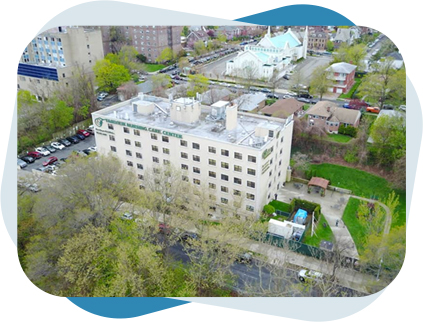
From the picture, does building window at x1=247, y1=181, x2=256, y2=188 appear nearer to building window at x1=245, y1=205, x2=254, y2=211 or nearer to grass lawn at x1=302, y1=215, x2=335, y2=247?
building window at x1=245, y1=205, x2=254, y2=211

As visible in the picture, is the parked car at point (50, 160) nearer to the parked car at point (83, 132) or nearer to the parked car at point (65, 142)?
the parked car at point (65, 142)

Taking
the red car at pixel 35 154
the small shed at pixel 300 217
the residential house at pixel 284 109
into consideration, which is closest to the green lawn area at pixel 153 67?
the residential house at pixel 284 109

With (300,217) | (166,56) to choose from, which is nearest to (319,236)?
(300,217)

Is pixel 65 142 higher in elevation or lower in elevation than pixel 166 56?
lower

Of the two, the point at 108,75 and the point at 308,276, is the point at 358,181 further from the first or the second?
the point at 108,75

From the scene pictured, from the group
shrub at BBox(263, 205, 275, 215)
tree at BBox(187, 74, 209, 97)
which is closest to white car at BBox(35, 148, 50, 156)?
tree at BBox(187, 74, 209, 97)
